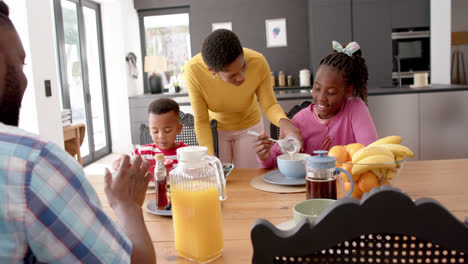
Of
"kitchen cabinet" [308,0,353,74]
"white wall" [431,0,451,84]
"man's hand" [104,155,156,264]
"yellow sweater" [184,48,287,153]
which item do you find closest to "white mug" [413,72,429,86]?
"white wall" [431,0,451,84]

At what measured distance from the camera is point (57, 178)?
0.49 m

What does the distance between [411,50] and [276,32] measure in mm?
1969

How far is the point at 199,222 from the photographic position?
83 cm

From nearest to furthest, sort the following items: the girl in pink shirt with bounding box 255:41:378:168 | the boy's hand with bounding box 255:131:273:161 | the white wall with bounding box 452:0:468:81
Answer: the boy's hand with bounding box 255:131:273:161 < the girl in pink shirt with bounding box 255:41:378:168 < the white wall with bounding box 452:0:468:81

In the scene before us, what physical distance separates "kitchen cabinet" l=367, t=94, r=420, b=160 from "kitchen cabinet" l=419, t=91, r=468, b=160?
0.18ft

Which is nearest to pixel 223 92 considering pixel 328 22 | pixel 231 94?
pixel 231 94

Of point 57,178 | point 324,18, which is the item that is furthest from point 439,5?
point 57,178

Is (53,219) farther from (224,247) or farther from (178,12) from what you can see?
(178,12)

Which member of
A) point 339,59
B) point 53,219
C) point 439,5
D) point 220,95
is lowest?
point 53,219

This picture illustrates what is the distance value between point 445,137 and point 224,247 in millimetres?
3267

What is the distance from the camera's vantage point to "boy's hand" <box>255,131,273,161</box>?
1545 mm

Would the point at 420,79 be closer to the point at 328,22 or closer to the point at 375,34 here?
the point at 375,34

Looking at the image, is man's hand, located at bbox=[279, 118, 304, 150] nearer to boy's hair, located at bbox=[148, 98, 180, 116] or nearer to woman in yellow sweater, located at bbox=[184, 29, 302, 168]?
woman in yellow sweater, located at bbox=[184, 29, 302, 168]

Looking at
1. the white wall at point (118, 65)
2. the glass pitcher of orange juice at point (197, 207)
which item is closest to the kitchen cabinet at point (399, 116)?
the glass pitcher of orange juice at point (197, 207)
